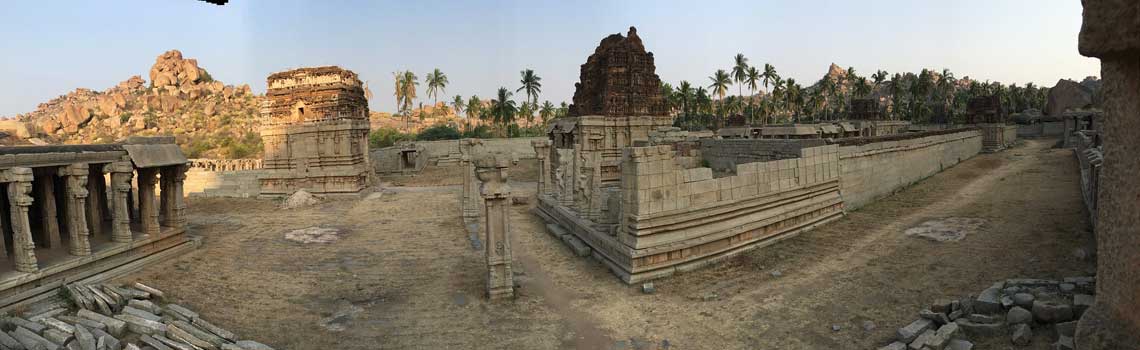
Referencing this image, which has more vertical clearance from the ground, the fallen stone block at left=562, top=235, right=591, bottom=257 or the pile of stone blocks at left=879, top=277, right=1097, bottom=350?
the pile of stone blocks at left=879, top=277, right=1097, bottom=350

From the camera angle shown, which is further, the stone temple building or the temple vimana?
the stone temple building

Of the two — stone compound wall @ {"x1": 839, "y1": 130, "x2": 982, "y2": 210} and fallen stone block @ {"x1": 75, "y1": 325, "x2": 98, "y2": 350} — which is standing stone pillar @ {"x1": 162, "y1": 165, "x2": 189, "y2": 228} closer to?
fallen stone block @ {"x1": 75, "y1": 325, "x2": 98, "y2": 350}

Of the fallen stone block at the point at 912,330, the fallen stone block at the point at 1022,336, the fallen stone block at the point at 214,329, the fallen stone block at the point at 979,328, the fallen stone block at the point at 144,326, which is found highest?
the fallen stone block at the point at 1022,336

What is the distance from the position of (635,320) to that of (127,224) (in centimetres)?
1046

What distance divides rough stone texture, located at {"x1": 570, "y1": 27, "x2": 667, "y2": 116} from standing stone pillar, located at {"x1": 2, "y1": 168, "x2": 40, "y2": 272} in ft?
53.4

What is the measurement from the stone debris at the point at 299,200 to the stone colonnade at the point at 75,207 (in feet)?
21.7

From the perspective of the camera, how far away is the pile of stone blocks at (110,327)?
6715 mm

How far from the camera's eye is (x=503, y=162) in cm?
853

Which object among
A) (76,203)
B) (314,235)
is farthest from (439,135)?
(76,203)

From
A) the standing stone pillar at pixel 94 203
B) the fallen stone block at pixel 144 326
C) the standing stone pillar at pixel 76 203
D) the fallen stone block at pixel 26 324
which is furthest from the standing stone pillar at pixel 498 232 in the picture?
the standing stone pillar at pixel 94 203

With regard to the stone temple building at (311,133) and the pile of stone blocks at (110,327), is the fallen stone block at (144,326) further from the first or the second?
the stone temple building at (311,133)

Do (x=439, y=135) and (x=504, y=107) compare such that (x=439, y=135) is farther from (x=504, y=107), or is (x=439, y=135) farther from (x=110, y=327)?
(x=110, y=327)

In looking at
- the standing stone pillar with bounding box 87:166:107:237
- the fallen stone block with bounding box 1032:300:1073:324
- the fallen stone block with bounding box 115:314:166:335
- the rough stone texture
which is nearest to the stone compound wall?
the fallen stone block with bounding box 1032:300:1073:324

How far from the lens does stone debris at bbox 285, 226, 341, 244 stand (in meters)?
14.0
